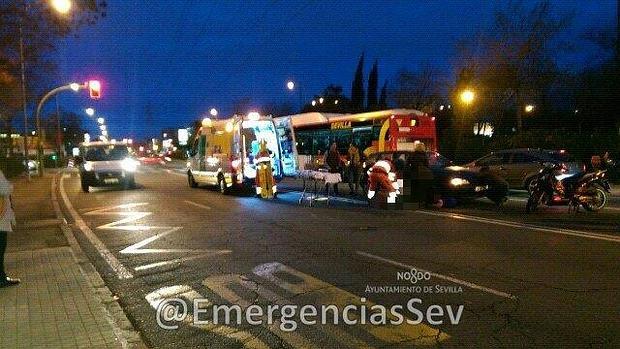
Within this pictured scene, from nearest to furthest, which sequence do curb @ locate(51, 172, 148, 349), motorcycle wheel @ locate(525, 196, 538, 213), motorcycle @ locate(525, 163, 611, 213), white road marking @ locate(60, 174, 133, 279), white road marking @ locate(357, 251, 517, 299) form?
1. curb @ locate(51, 172, 148, 349)
2. white road marking @ locate(357, 251, 517, 299)
3. white road marking @ locate(60, 174, 133, 279)
4. motorcycle @ locate(525, 163, 611, 213)
5. motorcycle wheel @ locate(525, 196, 538, 213)

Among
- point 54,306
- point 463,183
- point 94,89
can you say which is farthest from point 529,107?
point 54,306

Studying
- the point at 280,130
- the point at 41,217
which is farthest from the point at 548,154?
the point at 41,217

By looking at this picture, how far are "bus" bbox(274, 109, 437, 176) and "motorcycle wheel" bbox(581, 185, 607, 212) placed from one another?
10201 millimetres

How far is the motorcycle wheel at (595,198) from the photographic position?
43.5 ft

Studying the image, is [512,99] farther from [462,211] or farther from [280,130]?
[462,211]

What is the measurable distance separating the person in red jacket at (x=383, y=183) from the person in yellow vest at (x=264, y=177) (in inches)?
178

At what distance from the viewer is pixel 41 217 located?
51.3ft

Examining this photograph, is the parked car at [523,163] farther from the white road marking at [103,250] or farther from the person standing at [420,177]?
the white road marking at [103,250]

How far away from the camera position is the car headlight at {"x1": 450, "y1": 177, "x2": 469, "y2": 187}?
1493 cm

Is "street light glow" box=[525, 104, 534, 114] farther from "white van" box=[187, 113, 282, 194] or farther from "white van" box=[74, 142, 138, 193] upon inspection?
"white van" box=[74, 142, 138, 193]

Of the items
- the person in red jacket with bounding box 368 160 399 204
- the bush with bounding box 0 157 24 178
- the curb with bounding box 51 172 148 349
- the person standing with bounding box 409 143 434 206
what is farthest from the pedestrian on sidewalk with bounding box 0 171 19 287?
the bush with bounding box 0 157 24 178

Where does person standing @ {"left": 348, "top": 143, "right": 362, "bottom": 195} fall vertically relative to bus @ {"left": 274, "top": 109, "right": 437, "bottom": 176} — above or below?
below

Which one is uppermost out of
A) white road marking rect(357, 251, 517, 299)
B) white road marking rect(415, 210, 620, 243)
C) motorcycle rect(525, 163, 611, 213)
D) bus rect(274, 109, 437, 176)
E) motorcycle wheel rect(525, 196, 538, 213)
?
bus rect(274, 109, 437, 176)

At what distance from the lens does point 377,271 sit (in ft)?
25.8
